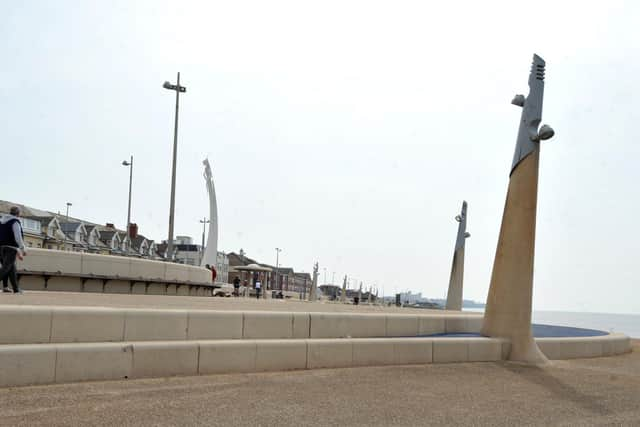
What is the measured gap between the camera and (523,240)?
40.2 ft

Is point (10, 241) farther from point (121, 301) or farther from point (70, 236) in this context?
point (70, 236)

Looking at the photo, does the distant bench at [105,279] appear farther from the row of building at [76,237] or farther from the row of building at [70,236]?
the row of building at [70,236]

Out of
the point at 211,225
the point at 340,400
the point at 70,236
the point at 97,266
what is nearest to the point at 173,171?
the point at 97,266

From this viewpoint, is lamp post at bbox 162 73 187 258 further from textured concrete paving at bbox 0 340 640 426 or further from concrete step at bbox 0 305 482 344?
textured concrete paving at bbox 0 340 640 426

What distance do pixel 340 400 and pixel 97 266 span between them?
13040 millimetres

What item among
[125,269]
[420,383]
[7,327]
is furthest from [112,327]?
[125,269]

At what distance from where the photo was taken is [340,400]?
25.1 feet

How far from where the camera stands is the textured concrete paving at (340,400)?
6.40 meters

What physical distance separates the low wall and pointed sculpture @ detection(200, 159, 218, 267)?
2359cm

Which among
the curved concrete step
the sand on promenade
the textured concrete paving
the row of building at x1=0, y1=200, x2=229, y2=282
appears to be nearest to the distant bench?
the sand on promenade

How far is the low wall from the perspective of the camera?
17359 mm

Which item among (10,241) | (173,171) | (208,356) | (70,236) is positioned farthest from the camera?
(70,236)

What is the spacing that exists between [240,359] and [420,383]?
2.56 meters

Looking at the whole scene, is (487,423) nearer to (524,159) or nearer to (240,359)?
(240,359)
